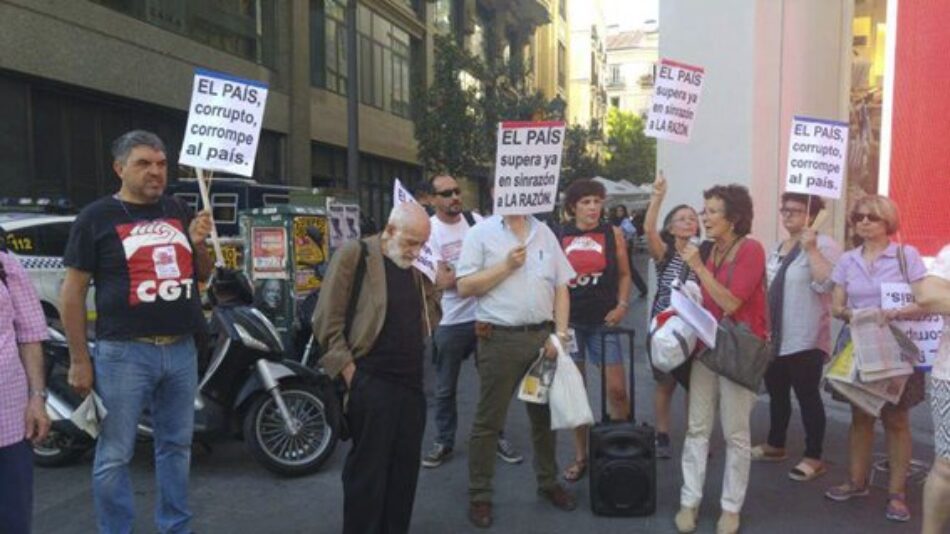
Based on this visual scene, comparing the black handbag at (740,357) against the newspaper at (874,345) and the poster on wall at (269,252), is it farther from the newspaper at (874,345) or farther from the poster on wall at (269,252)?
the poster on wall at (269,252)

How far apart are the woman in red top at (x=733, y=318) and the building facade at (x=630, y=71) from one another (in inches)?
3497

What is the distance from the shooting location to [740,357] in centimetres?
425

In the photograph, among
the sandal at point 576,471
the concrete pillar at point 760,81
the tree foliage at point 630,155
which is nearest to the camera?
the sandal at point 576,471

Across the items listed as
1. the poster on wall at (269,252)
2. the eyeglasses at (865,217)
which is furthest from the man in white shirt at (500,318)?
the poster on wall at (269,252)

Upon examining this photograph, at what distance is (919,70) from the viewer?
23.2 ft

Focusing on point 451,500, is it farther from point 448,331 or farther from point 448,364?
point 448,331

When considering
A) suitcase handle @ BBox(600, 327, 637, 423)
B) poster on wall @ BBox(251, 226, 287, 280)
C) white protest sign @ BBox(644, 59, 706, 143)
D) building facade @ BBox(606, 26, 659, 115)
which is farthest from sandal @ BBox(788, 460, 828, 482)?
building facade @ BBox(606, 26, 659, 115)

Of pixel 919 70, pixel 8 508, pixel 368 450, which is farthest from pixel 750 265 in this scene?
pixel 919 70

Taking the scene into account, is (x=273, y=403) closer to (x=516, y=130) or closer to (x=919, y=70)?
(x=516, y=130)

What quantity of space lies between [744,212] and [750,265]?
31 centimetres

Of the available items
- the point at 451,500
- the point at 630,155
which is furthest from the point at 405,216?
the point at 630,155

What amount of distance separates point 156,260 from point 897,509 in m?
4.18

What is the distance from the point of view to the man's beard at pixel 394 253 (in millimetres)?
3895

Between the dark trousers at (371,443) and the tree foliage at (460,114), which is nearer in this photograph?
the dark trousers at (371,443)
